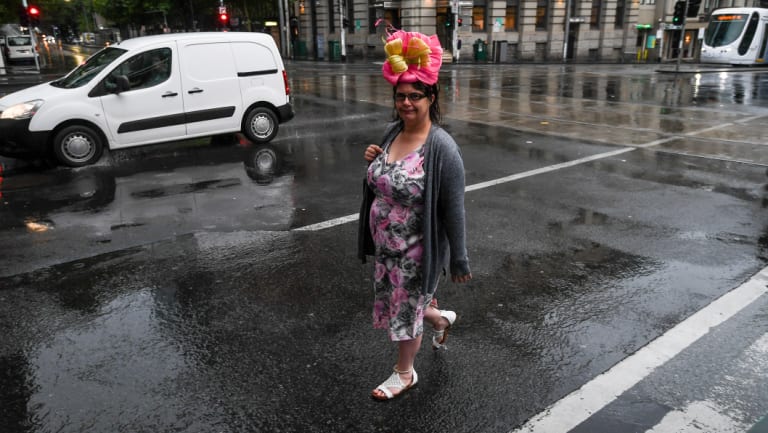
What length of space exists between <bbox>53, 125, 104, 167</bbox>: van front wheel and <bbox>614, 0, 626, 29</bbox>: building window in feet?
149

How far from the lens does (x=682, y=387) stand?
336 cm

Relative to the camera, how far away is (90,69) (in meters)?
9.40

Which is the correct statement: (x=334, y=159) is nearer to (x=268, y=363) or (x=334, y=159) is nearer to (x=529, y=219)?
(x=529, y=219)

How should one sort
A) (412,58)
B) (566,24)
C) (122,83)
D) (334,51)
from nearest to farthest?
(412,58) → (122,83) → (566,24) → (334,51)

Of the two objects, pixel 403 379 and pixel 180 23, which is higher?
pixel 180 23

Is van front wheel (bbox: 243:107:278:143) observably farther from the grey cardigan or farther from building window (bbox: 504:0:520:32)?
building window (bbox: 504:0:520:32)

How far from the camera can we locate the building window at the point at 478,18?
40.8 m

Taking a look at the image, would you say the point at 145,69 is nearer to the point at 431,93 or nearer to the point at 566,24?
the point at 431,93

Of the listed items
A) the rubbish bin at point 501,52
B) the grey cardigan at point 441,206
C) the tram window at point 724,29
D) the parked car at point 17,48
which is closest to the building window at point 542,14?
the rubbish bin at point 501,52

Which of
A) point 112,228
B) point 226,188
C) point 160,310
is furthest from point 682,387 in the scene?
point 226,188

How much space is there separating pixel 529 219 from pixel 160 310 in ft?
13.1

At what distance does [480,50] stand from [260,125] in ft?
104

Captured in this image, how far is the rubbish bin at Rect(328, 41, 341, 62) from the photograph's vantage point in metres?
42.3

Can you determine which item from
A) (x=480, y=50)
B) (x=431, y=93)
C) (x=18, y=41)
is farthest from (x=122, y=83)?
(x=18, y=41)
